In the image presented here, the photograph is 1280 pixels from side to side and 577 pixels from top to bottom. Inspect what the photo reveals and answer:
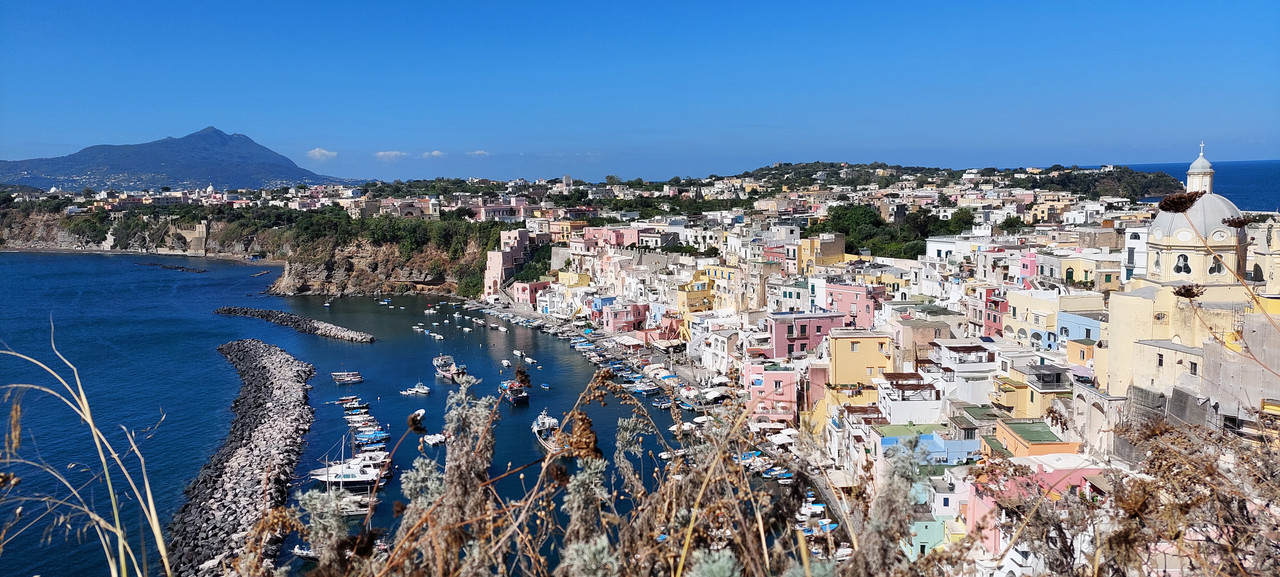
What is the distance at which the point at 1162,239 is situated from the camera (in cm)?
782

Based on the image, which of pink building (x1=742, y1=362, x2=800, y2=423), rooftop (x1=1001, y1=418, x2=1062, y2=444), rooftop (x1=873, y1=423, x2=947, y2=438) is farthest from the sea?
rooftop (x1=1001, y1=418, x2=1062, y2=444)

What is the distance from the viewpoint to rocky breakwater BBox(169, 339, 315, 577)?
25.2ft

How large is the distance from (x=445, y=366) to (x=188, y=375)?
4.61 m

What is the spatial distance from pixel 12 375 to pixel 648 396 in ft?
36.3

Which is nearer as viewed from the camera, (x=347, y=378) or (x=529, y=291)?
(x=347, y=378)

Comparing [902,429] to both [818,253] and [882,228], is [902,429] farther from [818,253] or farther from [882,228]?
[882,228]

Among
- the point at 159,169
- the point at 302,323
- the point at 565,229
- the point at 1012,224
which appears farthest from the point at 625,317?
the point at 159,169

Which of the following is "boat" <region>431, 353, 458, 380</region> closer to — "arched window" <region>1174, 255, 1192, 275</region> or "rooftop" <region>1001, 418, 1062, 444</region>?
"rooftop" <region>1001, 418, 1062, 444</region>

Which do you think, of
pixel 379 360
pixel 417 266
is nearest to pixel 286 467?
pixel 379 360

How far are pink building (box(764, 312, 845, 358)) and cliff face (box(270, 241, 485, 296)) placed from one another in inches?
651

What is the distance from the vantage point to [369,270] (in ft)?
93.3

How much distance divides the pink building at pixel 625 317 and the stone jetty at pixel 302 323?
5.37 m

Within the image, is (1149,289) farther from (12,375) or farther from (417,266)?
(417,266)

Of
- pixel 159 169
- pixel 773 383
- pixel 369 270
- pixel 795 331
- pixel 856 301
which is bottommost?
pixel 369 270
